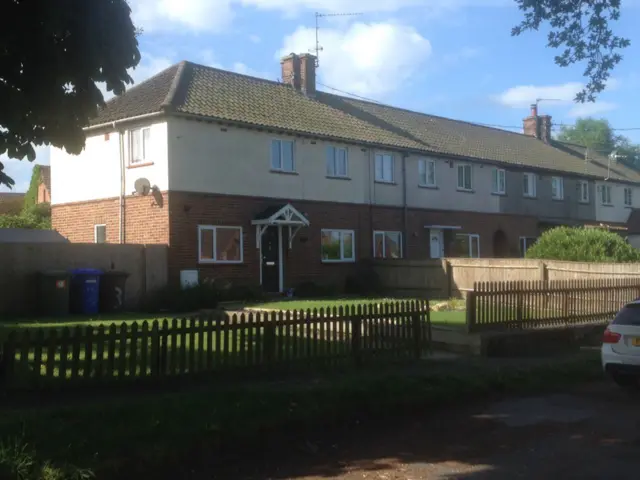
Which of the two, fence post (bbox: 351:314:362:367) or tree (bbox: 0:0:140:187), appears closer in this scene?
tree (bbox: 0:0:140:187)

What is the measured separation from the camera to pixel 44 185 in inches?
2159

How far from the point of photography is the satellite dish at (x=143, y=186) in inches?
901

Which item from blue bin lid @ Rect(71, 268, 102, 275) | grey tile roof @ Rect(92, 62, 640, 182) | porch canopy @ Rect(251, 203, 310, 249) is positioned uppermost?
grey tile roof @ Rect(92, 62, 640, 182)

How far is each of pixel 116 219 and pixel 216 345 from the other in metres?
15.0

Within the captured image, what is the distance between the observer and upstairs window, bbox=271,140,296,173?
1003 inches

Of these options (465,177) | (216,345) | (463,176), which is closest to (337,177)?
(463,176)

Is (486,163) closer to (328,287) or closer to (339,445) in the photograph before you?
(328,287)

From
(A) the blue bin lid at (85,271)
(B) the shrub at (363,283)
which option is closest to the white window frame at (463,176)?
(B) the shrub at (363,283)

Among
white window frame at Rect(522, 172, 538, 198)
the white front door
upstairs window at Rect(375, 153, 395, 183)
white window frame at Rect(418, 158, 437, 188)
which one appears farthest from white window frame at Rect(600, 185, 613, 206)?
upstairs window at Rect(375, 153, 395, 183)

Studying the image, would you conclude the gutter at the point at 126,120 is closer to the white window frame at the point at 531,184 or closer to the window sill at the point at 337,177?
the window sill at the point at 337,177

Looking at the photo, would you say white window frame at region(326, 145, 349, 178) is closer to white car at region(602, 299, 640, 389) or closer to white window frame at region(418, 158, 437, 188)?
white window frame at region(418, 158, 437, 188)

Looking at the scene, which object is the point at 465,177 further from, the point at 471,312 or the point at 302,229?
the point at 471,312

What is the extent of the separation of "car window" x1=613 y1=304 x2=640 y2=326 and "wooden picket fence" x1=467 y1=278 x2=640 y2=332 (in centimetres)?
331

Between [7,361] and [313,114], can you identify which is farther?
[313,114]
